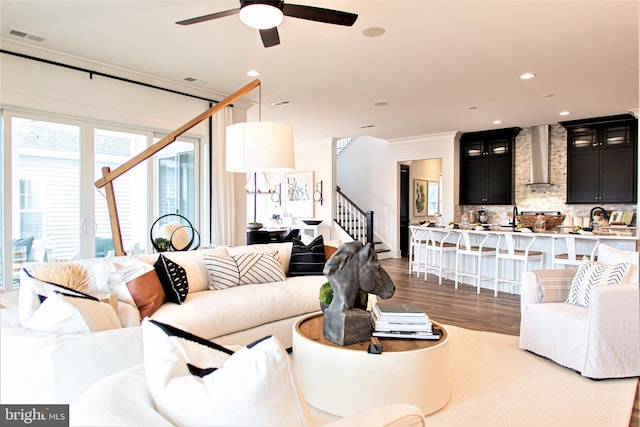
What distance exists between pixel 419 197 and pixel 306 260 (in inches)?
290

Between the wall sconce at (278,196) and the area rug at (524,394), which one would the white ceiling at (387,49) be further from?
the wall sconce at (278,196)

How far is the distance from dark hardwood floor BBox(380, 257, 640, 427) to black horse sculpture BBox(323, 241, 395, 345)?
7.30 ft

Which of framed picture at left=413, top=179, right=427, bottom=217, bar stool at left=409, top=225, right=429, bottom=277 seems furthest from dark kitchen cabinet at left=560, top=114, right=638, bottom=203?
framed picture at left=413, top=179, right=427, bottom=217

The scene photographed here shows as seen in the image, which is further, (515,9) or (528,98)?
(528,98)

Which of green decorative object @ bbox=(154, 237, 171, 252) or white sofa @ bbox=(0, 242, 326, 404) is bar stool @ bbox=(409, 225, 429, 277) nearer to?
white sofa @ bbox=(0, 242, 326, 404)

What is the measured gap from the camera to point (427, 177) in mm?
11180

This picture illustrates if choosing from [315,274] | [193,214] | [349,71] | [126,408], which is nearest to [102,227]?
[193,214]

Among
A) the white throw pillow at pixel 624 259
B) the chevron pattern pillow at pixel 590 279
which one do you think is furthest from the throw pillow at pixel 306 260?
the white throw pillow at pixel 624 259

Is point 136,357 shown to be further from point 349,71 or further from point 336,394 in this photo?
point 349,71

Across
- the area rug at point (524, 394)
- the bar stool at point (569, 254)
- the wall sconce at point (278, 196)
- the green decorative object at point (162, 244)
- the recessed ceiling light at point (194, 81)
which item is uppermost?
the recessed ceiling light at point (194, 81)

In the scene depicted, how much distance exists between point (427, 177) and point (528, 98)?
17.1 ft

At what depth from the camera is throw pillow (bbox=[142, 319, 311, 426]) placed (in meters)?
0.83

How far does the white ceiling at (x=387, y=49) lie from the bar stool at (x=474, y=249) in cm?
203

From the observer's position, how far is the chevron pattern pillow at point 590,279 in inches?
119
